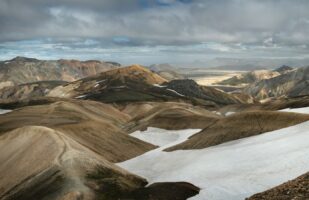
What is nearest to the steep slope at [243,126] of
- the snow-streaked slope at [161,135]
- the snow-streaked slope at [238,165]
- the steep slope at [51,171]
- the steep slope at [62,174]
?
the snow-streaked slope at [238,165]

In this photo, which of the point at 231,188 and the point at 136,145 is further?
the point at 136,145

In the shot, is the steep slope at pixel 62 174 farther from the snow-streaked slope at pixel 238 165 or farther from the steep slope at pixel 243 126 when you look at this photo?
the steep slope at pixel 243 126

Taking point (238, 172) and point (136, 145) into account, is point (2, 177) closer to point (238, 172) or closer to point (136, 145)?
point (238, 172)

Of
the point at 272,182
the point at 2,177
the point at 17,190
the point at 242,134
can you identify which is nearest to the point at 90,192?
the point at 17,190

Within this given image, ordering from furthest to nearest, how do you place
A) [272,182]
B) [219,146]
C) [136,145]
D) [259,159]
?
[136,145] → [219,146] → [259,159] → [272,182]

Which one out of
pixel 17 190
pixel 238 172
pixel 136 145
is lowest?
pixel 136 145

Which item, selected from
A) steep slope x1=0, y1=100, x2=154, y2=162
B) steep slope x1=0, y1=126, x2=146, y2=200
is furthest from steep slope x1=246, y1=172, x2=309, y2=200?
steep slope x1=0, y1=100, x2=154, y2=162

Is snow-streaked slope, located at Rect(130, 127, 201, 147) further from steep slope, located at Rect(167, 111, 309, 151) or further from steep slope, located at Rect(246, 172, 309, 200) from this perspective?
steep slope, located at Rect(246, 172, 309, 200)
